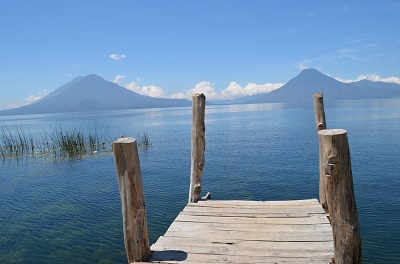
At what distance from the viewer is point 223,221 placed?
6840 mm

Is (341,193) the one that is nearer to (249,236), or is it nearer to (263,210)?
(249,236)

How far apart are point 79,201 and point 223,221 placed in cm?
919

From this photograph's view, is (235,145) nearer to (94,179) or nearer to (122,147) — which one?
(94,179)

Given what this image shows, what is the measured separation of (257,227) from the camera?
6422 mm

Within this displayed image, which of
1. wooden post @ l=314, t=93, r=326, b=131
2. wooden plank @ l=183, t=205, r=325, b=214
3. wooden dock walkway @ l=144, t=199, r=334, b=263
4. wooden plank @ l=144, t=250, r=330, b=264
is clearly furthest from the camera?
wooden post @ l=314, t=93, r=326, b=131

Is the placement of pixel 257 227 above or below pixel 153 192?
above

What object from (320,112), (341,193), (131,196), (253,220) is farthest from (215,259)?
(320,112)

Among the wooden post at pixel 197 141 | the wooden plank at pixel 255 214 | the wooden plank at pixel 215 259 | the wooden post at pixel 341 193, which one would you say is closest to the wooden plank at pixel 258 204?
the wooden post at pixel 197 141

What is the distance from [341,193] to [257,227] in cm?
265

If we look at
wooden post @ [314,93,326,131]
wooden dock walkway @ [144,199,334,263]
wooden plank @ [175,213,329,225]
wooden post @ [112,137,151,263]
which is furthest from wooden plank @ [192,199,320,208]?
wooden post @ [112,137,151,263]

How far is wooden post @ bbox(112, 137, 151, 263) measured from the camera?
4828 millimetres

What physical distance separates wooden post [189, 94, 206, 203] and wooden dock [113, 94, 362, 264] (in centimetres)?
72

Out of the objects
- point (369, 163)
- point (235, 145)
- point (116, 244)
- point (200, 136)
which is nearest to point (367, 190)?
point (369, 163)

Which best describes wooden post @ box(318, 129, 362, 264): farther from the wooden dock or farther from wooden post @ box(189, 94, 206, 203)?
wooden post @ box(189, 94, 206, 203)
